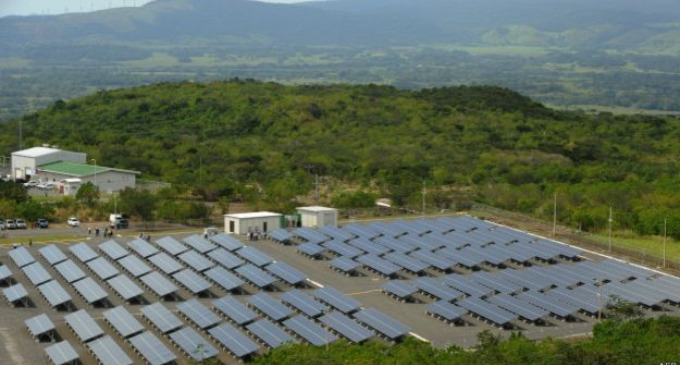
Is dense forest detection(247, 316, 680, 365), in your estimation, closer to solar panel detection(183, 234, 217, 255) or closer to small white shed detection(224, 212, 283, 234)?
solar panel detection(183, 234, 217, 255)

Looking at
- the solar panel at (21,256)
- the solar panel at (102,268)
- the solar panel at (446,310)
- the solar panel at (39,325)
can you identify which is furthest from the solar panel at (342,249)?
the solar panel at (39,325)

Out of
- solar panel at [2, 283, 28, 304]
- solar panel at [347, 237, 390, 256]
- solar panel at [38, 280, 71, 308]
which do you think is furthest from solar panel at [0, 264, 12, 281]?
solar panel at [347, 237, 390, 256]

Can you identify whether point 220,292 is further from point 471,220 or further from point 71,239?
point 471,220

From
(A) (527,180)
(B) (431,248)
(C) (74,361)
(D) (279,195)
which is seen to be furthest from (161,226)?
(A) (527,180)

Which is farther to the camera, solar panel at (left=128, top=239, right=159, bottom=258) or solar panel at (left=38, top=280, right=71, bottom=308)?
solar panel at (left=128, top=239, right=159, bottom=258)

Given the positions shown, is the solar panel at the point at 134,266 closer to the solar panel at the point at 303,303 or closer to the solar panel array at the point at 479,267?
the solar panel at the point at 303,303
